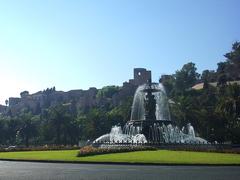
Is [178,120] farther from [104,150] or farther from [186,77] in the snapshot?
[186,77]

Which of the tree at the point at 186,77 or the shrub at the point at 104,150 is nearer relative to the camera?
the shrub at the point at 104,150

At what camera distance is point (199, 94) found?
131000mm

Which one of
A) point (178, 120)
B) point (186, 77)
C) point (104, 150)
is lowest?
point (104, 150)

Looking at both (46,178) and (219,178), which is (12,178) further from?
(219,178)

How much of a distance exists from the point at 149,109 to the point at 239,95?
96.1 ft

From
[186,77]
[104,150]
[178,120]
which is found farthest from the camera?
[186,77]

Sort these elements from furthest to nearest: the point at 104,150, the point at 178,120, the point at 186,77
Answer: the point at 186,77, the point at 178,120, the point at 104,150

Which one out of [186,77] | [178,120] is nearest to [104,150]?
[178,120]

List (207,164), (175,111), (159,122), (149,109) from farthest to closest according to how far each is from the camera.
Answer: (175,111)
(149,109)
(159,122)
(207,164)

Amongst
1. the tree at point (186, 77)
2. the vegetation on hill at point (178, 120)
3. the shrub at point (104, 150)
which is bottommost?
the shrub at point (104, 150)

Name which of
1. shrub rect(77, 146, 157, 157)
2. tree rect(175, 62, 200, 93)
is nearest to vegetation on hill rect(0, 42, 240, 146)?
tree rect(175, 62, 200, 93)

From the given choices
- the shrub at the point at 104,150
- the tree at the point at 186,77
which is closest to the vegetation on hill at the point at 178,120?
the tree at the point at 186,77

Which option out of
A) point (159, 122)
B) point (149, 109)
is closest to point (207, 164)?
point (159, 122)

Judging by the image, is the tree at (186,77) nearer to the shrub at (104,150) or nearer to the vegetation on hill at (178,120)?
the vegetation on hill at (178,120)
